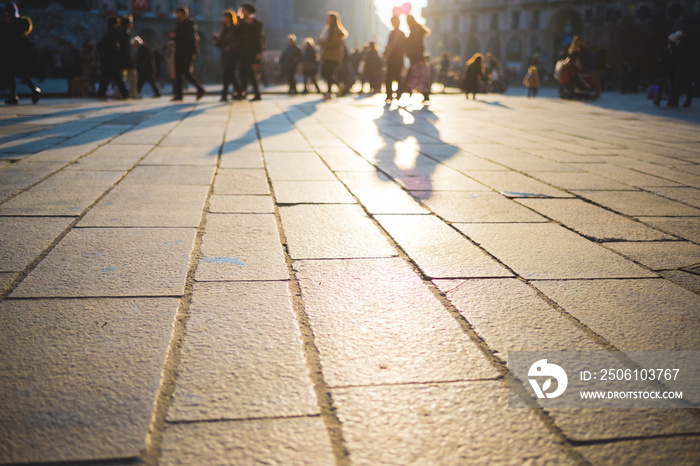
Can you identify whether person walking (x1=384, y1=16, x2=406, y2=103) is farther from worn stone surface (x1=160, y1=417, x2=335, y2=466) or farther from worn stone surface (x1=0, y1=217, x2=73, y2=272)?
worn stone surface (x1=160, y1=417, x2=335, y2=466)

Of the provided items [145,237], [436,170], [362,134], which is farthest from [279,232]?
[362,134]

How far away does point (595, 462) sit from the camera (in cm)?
129

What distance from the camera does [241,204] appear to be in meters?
3.65

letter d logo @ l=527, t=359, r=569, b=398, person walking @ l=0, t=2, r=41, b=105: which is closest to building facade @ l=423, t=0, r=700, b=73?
person walking @ l=0, t=2, r=41, b=105

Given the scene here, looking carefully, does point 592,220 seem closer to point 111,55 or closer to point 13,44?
point 13,44

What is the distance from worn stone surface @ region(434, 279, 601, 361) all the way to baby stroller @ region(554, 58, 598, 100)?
16.1m

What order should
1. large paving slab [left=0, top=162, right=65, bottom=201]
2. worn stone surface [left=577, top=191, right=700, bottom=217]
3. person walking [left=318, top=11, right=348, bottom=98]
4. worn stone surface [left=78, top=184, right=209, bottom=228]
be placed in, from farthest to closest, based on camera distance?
1. person walking [left=318, top=11, right=348, bottom=98]
2. large paving slab [left=0, top=162, right=65, bottom=201]
3. worn stone surface [left=577, top=191, right=700, bottom=217]
4. worn stone surface [left=78, top=184, right=209, bottom=228]

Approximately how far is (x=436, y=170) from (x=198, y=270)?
119 inches

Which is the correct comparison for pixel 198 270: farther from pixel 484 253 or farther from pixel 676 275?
pixel 676 275

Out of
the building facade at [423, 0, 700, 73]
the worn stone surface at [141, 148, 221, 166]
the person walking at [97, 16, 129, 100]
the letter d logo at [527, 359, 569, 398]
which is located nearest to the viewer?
the letter d logo at [527, 359, 569, 398]

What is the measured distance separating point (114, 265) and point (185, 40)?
11018mm

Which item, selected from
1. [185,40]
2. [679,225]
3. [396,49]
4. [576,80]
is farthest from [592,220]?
[576,80]

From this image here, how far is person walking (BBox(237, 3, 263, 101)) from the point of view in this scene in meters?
12.4

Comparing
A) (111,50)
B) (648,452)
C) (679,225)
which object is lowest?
(648,452)
